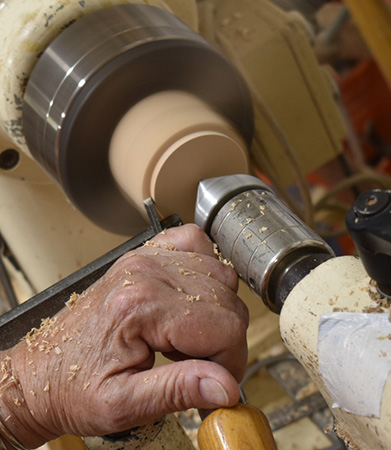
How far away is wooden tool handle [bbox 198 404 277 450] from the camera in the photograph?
569mm

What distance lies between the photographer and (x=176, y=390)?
609mm

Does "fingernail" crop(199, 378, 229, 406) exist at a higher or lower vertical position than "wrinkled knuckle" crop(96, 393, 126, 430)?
lower

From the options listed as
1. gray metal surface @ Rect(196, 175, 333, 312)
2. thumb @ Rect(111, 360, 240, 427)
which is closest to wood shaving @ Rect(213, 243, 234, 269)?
gray metal surface @ Rect(196, 175, 333, 312)

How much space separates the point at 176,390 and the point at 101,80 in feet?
1.33

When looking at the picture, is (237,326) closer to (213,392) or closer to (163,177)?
A: (213,392)

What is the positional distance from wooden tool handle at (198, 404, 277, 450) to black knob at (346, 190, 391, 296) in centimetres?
19

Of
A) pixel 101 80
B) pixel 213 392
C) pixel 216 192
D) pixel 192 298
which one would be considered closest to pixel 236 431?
pixel 213 392

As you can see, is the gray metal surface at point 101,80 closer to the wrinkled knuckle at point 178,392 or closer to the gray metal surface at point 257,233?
the gray metal surface at point 257,233

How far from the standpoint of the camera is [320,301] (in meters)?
0.57

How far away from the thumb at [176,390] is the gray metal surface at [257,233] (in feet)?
0.37

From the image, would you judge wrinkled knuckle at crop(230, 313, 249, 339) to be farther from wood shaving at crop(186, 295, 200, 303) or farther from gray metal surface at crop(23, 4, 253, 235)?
gray metal surface at crop(23, 4, 253, 235)

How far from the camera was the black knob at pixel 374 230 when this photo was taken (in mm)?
480

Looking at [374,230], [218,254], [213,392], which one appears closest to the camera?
[374,230]

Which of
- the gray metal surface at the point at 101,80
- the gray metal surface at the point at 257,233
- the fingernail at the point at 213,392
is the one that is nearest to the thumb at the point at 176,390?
the fingernail at the point at 213,392
